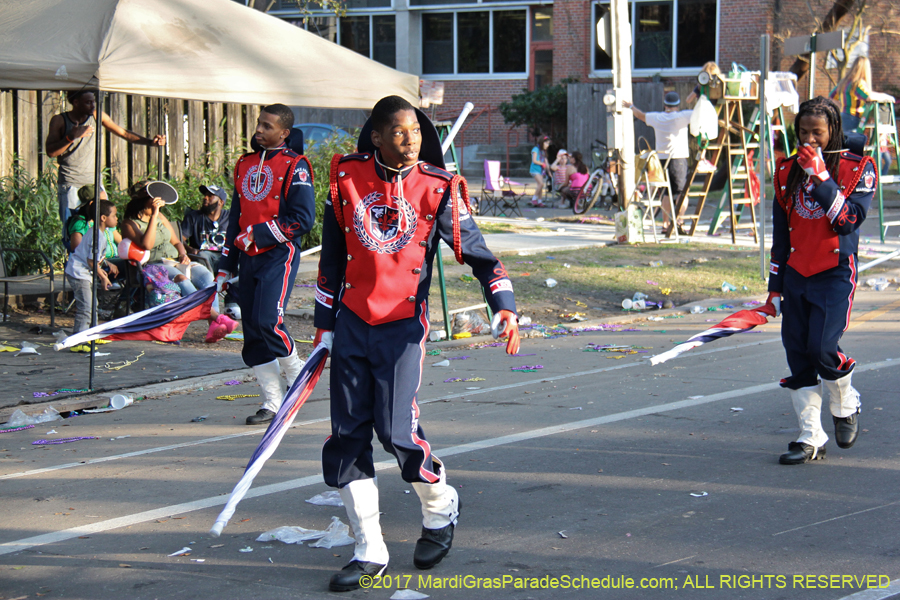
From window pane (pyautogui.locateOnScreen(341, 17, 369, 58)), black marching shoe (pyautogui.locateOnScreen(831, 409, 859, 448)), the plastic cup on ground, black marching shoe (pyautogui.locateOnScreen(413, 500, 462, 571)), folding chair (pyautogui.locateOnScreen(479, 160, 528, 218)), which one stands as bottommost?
black marching shoe (pyautogui.locateOnScreen(413, 500, 462, 571))

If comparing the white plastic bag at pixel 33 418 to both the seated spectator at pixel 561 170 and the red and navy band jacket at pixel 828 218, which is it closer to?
the red and navy band jacket at pixel 828 218

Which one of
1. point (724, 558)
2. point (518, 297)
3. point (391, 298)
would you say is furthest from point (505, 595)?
point (518, 297)

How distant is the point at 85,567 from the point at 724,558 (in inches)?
107

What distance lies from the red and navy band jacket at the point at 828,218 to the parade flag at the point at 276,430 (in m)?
2.90

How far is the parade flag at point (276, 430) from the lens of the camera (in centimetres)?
379

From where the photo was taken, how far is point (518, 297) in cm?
1163

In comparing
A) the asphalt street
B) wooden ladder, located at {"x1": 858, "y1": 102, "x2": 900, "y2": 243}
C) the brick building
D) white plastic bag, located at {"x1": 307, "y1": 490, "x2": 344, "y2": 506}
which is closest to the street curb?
the asphalt street

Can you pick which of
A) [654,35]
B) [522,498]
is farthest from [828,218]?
[654,35]

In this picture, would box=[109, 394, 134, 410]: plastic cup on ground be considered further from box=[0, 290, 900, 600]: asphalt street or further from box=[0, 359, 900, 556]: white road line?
box=[0, 359, 900, 556]: white road line

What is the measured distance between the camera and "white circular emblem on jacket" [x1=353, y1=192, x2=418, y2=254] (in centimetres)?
411

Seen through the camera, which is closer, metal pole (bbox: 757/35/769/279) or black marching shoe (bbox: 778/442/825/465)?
black marching shoe (bbox: 778/442/825/465)

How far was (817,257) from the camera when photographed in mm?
5520

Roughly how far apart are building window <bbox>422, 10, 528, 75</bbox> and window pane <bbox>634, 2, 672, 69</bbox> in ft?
12.5

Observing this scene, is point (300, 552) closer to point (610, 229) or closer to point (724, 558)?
point (724, 558)
